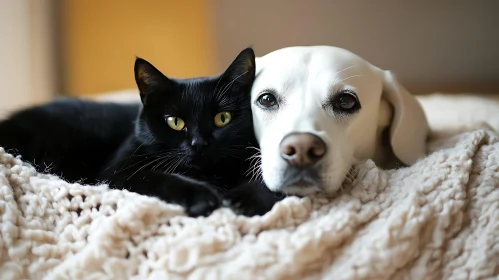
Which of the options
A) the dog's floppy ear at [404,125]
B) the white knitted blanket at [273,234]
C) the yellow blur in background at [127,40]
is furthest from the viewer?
the yellow blur in background at [127,40]

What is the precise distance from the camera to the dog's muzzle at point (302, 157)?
0.89 metres

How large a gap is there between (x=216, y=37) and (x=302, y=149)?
6.29ft

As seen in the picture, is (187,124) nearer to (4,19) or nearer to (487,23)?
(487,23)

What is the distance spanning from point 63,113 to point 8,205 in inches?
21.2

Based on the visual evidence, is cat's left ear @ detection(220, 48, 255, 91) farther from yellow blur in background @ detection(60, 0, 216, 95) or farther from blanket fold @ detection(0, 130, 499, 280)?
yellow blur in background @ detection(60, 0, 216, 95)

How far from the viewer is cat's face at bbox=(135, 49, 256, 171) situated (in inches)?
42.7

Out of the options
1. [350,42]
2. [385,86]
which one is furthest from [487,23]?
[385,86]

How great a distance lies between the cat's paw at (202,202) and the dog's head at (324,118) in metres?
0.12

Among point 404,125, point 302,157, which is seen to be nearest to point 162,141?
point 302,157

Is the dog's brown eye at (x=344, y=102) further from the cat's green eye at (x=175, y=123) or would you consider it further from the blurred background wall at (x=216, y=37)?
the blurred background wall at (x=216, y=37)

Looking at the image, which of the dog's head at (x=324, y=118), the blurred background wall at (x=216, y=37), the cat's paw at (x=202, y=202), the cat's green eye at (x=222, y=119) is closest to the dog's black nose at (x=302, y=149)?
the dog's head at (x=324, y=118)

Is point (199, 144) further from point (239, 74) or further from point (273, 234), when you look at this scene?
point (273, 234)

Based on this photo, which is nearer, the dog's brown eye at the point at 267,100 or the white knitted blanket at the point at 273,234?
the white knitted blanket at the point at 273,234

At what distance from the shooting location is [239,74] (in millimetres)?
1183
